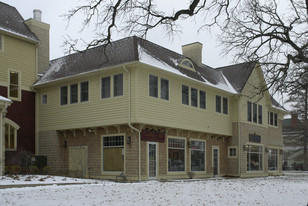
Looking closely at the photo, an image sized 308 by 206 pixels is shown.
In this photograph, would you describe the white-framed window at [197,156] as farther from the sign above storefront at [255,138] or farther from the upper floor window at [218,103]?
the sign above storefront at [255,138]

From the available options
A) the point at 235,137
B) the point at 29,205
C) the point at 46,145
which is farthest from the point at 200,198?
the point at 235,137

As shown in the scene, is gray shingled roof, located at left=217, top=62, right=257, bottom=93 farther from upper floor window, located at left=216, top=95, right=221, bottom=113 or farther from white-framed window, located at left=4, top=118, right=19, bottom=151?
white-framed window, located at left=4, top=118, right=19, bottom=151

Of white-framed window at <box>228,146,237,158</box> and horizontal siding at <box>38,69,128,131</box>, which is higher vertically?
horizontal siding at <box>38,69,128,131</box>

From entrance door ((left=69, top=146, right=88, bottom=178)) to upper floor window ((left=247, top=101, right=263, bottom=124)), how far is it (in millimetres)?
12749

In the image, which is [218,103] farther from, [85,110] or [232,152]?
[85,110]

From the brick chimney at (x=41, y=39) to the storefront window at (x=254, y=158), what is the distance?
51.0 feet

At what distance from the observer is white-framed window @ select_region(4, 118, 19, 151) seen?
2109 centimetres

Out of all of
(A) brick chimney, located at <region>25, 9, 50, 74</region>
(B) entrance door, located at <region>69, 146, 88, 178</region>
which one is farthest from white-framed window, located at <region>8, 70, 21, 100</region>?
(B) entrance door, located at <region>69, 146, 88, 178</region>

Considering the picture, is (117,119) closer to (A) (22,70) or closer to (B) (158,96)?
(B) (158,96)

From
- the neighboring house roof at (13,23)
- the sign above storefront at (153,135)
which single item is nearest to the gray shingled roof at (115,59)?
the neighboring house roof at (13,23)

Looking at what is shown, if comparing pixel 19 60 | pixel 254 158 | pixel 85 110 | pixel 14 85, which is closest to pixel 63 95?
pixel 85 110

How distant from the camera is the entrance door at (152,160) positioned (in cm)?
1953

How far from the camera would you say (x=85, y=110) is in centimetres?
2084

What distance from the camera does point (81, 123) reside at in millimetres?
20953
